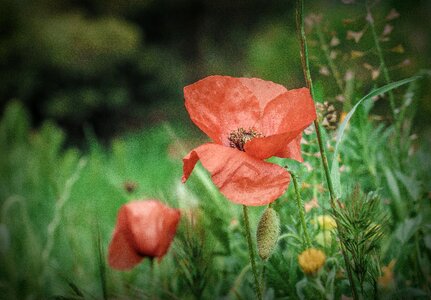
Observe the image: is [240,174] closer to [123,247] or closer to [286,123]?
[286,123]

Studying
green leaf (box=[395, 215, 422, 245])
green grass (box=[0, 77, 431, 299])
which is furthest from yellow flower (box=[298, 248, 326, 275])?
green leaf (box=[395, 215, 422, 245])

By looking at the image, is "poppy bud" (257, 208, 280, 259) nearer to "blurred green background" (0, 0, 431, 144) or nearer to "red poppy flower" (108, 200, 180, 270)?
"red poppy flower" (108, 200, 180, 270)

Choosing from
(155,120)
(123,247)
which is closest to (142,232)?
(123,247)

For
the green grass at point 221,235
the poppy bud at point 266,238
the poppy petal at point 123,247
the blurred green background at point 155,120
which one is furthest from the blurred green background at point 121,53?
the poppy bud at point 266,238

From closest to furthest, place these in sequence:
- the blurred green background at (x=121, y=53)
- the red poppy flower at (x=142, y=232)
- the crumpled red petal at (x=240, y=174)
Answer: the crumpled red petal at (x=240, y=174), the red poppy flower at (x=142, y=232), the blurred green background at (x=121, y=53)

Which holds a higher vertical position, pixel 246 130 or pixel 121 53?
pixel 121 53

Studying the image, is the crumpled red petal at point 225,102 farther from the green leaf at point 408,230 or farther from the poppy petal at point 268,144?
the green leaf at point 408,230

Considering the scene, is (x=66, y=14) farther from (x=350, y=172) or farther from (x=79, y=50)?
(x=350, y=172)
